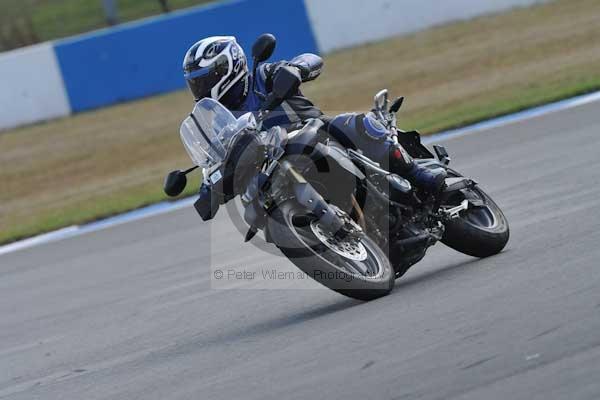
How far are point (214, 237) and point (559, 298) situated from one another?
5.49 meters

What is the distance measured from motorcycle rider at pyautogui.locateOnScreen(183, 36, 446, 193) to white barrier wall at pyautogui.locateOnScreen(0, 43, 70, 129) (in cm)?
1442

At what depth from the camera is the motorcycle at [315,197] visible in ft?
20.7

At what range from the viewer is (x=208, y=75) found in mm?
6805

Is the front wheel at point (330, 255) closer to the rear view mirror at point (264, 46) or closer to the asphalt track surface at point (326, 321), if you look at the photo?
the asphalt track surface at point (326, 321)

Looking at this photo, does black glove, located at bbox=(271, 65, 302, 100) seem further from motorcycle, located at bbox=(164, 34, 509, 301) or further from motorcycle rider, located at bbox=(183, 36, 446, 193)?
motorcycle rider, located at bbox=(183, 36, 446, 193)

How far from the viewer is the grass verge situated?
49.8 feet

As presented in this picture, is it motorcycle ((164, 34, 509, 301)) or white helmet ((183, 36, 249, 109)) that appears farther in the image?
white helmet ((183, 36, 249, 109))

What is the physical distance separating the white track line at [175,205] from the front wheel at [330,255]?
666 centimetres

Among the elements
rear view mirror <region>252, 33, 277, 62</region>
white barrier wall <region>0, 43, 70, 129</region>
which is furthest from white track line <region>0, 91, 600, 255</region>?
white barrier wall <region>0, 43, 70, 129</region>

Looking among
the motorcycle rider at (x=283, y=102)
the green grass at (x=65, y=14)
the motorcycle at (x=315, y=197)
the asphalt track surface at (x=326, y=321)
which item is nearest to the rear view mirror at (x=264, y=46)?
the motorcycle at (x=315, y=197)

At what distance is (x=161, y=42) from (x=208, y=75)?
14283 mm

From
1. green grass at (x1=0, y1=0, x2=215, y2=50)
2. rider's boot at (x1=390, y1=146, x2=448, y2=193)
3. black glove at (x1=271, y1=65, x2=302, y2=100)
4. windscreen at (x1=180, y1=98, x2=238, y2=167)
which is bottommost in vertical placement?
green grass at (x1=0, y1=0, x2=215, y2=50)

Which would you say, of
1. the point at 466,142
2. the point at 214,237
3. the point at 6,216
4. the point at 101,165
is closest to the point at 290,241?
the point at 214,237

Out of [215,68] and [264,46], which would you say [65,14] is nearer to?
[215,68]
